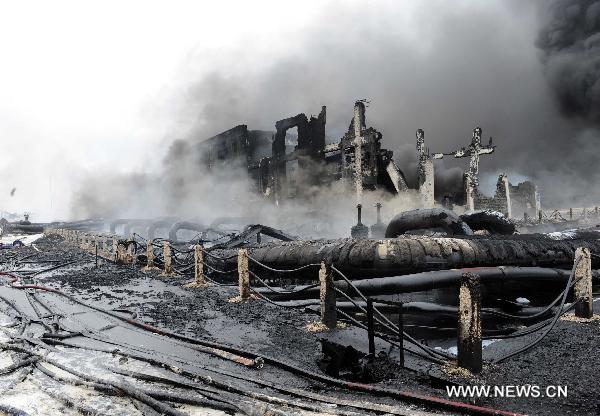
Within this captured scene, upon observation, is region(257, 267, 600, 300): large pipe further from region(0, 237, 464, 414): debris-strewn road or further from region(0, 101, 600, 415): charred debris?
region(0, 237, 464, 414): debris-strewn road

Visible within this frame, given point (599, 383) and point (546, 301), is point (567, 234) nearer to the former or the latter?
point (546, 301)

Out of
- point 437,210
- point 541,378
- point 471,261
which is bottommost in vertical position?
point 541,378

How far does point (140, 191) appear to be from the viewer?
45719mm

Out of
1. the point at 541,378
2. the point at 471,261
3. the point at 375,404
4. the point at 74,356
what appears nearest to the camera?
the point at 375,404

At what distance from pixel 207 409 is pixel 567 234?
10.2 metres

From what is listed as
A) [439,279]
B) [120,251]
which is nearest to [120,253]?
[120,251]

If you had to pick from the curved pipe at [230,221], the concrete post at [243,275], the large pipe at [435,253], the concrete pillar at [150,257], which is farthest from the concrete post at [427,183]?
the concrete post at [243,275]

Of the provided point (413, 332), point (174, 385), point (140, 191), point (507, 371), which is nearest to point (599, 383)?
point (507, 371)

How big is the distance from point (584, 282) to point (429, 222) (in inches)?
228

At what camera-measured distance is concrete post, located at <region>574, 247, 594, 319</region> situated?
18.4ft

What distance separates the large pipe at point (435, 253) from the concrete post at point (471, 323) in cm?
317

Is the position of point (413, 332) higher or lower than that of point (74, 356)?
lower

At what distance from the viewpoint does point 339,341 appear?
5.02 m

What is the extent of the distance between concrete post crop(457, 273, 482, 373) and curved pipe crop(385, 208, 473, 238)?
735 cm
